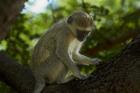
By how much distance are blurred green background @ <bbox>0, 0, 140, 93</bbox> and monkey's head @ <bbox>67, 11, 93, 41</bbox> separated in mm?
821

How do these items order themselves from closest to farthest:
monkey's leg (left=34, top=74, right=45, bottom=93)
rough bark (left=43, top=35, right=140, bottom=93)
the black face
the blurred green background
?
rough bark (left=43, top=35, right=140, bottom=93)
monkey's leg (left=34, top=74, right=45, bottom=93)
the black face
the blurred green background

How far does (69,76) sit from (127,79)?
144 centimetres

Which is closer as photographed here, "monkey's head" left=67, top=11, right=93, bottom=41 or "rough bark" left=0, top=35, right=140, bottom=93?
"rough bark" left=0, top=35, right=140, bottom=93

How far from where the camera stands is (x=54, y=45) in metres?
5.45

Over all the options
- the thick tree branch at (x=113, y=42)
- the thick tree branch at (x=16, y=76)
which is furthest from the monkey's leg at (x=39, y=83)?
the thick tree branch at (x=113, y=42)

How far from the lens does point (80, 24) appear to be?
17.8ft

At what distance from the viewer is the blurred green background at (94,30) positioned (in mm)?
6652

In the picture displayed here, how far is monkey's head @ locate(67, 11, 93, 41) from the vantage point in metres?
5.34

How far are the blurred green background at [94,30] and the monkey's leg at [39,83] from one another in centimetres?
89

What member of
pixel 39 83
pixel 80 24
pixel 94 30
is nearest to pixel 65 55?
pixel 80 24

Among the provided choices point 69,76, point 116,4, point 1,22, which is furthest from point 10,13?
point 116,4

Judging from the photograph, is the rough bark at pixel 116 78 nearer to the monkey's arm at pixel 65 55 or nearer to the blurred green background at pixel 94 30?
the monkey's arm at pixel 65 55

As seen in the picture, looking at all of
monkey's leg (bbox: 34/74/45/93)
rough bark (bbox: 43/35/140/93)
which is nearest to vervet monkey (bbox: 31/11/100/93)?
monkey's leg (bbox: 34/74/45/93)

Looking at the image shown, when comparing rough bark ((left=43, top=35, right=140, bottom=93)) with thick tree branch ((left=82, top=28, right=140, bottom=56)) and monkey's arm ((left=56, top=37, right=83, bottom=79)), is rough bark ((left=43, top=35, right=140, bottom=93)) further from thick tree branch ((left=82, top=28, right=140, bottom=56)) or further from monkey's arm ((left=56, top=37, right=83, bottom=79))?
thick tree branch ((left=82, top=28, right=140, bottom=56))
